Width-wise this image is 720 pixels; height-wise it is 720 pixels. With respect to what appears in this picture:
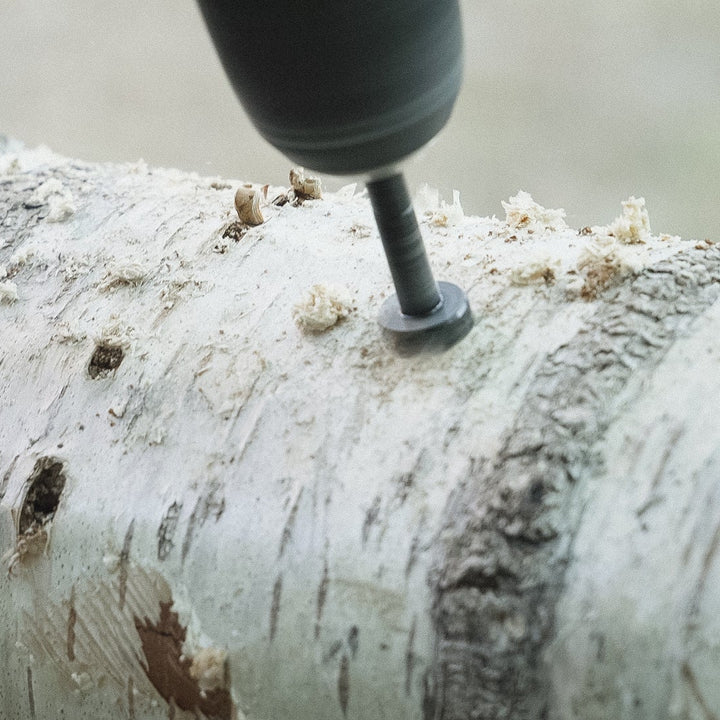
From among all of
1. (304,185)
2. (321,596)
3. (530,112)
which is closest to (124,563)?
(321,596)

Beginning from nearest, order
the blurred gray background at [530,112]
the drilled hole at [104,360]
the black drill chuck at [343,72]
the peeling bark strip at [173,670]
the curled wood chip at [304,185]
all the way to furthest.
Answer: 1. the black drill chuck at [343,72]
2. the peeling bark strip at [173,670]
3. the drilled hole at [104,360]
4. the curled wood chip at [304,185]
5. the blurred gray background at [530,112]

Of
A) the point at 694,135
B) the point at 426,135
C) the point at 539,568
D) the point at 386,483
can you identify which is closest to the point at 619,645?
the point at 539,568

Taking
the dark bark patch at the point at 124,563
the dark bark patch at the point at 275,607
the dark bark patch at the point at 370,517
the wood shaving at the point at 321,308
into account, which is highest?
the wood shaving at the point at 321,308

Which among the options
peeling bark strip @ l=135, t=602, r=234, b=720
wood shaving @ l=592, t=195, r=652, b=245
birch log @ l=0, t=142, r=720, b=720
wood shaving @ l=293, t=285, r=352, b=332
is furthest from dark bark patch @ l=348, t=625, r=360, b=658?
wood shaving @ l=592, t=195, r=652, b=245

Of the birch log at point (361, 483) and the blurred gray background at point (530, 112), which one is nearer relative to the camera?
the birch log at point (361, 483)

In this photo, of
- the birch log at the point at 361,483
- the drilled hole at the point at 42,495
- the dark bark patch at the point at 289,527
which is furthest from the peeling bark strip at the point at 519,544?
the drilled hole at the point at 42,495

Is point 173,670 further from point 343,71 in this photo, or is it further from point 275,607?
point 343,71

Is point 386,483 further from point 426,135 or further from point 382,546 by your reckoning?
point 426,135

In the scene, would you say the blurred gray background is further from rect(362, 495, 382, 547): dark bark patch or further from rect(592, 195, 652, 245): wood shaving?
rect(362, 495, 382, 547): dark bark patch

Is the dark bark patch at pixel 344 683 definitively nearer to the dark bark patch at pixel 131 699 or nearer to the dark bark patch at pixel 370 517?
the dark bark patch at pixel 370 517
